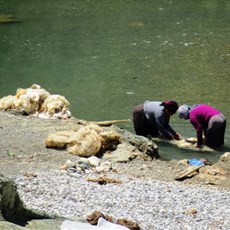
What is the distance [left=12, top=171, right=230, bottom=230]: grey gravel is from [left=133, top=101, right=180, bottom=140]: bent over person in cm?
292

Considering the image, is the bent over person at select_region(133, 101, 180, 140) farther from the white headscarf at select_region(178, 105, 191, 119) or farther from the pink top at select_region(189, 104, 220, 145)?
the pink top at select_region(189, 104, 220, 145)

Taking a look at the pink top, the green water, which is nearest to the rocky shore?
the pink top

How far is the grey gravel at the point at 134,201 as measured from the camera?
7340 millimetres

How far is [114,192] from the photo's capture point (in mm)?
8234

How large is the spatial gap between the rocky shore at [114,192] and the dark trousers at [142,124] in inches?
61.4

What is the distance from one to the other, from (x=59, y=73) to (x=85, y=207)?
10.3 meters

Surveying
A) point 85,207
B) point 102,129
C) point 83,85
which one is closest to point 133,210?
point 85,207

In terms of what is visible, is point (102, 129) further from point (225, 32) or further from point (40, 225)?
point (225, 32)

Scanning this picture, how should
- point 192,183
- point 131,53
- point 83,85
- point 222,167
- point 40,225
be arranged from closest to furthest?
point 40,225 → point 192,183 → point 222,167 → point 83,85 → point 131,53

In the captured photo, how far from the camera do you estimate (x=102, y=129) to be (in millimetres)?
11648

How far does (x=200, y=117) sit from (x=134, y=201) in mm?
4196

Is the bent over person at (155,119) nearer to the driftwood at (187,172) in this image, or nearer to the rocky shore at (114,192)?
the rocky shore at (114,192)

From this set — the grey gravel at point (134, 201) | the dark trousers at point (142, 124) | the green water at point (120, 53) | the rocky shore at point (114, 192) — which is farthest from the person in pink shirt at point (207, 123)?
the grey gravel at point (134, 201)

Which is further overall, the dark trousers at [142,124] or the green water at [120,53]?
the green water at [120,53]
